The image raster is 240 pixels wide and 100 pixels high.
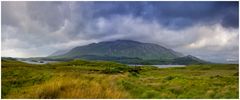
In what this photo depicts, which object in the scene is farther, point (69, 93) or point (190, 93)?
point (190, 93)

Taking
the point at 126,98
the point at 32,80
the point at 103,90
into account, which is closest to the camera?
the point at 126,98

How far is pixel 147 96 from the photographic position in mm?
9367

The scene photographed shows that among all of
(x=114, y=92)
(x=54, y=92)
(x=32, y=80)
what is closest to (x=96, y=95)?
(x=114, y=92)

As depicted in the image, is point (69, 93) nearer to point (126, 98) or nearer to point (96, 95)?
point (96, 95)

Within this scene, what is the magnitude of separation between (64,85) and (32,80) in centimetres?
338

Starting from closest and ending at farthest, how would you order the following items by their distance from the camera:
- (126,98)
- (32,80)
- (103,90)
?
(126,98) < (103,90) < (32,80)

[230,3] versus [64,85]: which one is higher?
[230,3]

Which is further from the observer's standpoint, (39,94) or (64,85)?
(64,85)

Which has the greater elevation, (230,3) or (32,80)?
(230,3)

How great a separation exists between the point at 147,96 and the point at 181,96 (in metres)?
0.98

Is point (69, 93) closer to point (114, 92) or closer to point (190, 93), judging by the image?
point (114, 92)

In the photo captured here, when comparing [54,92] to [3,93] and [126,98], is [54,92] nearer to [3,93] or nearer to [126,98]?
[3,93]

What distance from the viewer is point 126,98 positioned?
8969mm

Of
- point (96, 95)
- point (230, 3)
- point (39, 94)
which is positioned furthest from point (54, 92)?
point (230, 3)
